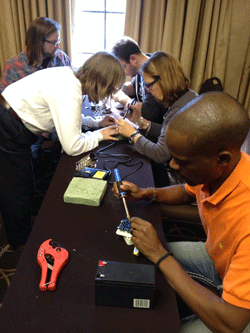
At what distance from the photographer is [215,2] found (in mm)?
2723

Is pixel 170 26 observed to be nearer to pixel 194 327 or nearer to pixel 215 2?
pixel 215 2

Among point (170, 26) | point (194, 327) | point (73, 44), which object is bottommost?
point (194, 327)

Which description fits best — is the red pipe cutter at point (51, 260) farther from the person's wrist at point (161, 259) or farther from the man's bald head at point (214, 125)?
the man's bald head at point (214, 125)

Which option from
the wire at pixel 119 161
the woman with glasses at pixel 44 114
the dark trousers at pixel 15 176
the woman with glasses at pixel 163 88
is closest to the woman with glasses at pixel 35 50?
the woman with glasses at pixel 44 114

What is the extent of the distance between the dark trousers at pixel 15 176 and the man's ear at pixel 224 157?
112 centimetres

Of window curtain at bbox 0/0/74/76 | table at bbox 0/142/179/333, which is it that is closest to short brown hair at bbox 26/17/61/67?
window curtain at bbox 0/0/74/76

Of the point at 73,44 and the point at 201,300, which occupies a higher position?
the point at 73,44

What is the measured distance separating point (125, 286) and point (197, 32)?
2.81m

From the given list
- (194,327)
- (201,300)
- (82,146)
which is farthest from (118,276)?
(82,146)

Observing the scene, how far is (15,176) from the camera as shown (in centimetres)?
166

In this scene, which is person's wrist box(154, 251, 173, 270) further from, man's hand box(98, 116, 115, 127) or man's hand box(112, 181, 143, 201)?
man's hand box(98, 116, 115, 127)

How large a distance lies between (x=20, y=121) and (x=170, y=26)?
192 centimetres

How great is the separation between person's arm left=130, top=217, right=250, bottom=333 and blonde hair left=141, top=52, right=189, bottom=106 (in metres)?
0.87

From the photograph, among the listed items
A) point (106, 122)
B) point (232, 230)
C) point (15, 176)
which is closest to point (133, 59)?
point (106, 122)
